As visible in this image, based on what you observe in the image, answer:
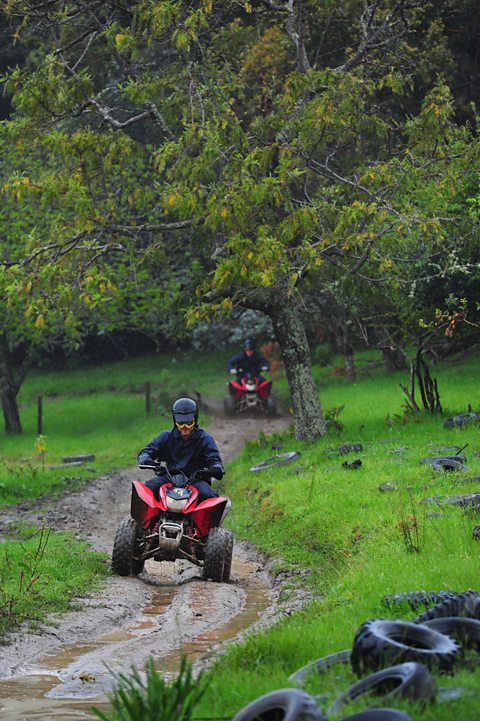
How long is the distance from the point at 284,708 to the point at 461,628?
1.76 metres

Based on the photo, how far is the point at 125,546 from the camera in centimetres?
1248

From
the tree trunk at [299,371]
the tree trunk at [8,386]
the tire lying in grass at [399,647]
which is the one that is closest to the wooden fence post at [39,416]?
the tree trunk at [8,386]

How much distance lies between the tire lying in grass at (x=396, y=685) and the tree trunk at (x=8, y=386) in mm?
26532

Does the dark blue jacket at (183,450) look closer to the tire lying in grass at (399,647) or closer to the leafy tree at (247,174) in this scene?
the leafy tree at (247,174)

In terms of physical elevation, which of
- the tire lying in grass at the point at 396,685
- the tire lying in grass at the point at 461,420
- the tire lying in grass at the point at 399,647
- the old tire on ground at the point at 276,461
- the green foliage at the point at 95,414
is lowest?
the green foliage at the point at 95,414

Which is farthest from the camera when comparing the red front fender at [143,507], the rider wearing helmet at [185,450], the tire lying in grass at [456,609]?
the rider wearing helmet at [185,450]

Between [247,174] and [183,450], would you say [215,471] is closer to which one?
[183,450]

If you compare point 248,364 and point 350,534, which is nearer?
point 350,534

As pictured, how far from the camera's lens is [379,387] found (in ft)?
97.6

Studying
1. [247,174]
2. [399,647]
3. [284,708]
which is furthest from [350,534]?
[247,174]

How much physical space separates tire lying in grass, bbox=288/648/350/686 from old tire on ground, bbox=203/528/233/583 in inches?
215

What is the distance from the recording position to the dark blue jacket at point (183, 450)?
43.2ft

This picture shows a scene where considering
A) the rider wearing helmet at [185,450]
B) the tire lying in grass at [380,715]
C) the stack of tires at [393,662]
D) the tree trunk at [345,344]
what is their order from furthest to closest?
the tree trunk at [345,344]
the rider wearing helmet at [185,450]
the stack of tires at [393,662]
the tire lying in grass at [380,715]

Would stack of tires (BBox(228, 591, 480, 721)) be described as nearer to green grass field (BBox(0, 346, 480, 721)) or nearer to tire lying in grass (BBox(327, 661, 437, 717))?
tire lying in grass (BBox(327, 661, 437, 717))
